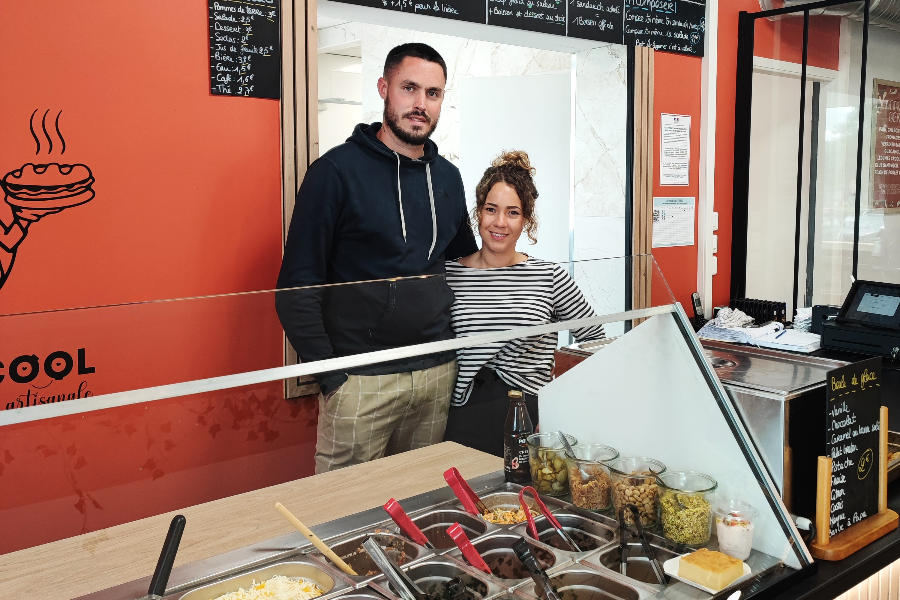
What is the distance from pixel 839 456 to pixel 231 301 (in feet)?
3.88

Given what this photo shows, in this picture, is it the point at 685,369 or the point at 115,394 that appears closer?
the point at 115,394

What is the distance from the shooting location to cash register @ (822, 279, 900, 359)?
340 cm

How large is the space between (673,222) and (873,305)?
141 centimetres

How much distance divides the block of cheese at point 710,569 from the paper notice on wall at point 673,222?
3.45m

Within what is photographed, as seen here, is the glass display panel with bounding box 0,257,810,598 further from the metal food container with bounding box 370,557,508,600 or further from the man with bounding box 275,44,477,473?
the metal food container with bounding box 370,557,508,600

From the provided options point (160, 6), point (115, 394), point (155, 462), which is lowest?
point (155, 462)

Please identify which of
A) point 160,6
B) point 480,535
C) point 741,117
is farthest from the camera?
point 741,117

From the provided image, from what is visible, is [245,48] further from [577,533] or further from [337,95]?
[337,95]

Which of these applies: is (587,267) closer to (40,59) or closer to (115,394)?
(115,394)

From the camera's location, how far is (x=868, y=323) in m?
3.49

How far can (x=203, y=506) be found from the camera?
1218 mm

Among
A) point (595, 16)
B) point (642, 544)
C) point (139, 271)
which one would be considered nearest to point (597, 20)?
point (595, 16)

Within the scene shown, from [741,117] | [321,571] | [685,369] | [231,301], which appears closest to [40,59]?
[231,301]

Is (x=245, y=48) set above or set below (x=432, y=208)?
above
